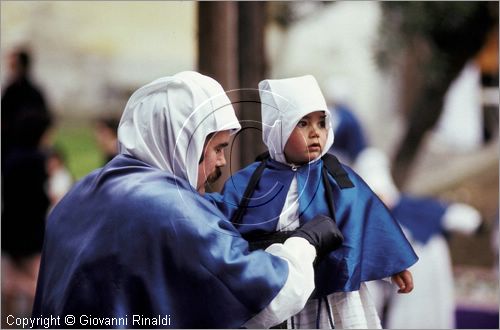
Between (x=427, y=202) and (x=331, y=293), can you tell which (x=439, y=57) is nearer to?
(x=427, y=202)

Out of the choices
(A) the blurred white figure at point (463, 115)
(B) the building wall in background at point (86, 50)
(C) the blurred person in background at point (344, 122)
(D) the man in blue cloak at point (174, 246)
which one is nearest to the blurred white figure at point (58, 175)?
(B) the building wall in background at point (86, 50)

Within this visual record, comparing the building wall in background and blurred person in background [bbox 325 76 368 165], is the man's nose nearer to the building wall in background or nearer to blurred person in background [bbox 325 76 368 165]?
blurred person in background [bbox 325 76 368 165]

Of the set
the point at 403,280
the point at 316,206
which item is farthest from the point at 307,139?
the point at 403,280

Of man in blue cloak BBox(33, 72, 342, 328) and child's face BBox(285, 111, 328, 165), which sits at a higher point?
child's face BBox(285, 111, 328, 165)

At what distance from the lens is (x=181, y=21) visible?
486 centimetres

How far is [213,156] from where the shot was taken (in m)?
2.80

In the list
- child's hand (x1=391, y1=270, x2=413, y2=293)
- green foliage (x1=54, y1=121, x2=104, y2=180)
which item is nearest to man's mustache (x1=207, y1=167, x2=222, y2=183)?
child's hand (x1=391, y1=270, x2=413, y2=293)

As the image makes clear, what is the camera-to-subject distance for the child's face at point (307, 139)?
2783mm

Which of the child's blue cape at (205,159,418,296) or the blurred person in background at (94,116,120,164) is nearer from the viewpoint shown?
the child's blue cape at (205,159,418,296)

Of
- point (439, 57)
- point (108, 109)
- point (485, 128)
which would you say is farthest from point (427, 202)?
point (485, 128)

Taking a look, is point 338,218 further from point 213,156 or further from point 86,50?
point 86,50

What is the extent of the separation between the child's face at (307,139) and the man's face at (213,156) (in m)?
0.16

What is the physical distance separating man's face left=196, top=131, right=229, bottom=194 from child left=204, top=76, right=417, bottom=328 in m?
0.06

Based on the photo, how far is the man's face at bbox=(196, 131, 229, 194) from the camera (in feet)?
9.18
